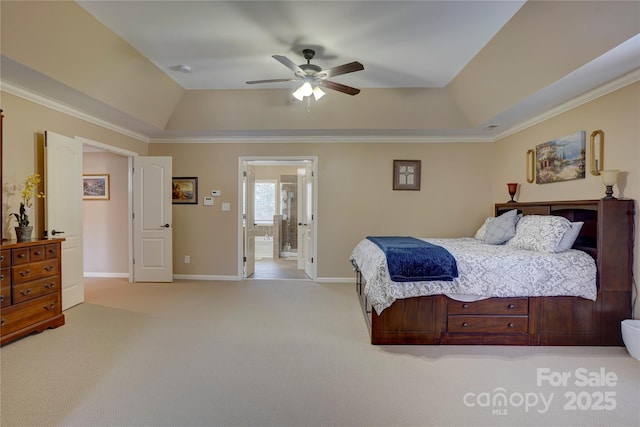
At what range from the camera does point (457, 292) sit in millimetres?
2760

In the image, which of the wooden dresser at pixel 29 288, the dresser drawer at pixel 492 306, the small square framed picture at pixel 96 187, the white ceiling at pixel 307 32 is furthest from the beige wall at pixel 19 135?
the dresser drawer at pixel 492 306

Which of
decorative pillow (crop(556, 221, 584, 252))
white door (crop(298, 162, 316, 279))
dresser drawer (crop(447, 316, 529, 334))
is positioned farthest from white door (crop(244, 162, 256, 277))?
decorative pillow (crop(556, 221, 584, 252))

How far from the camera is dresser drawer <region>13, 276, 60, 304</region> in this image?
2771mm

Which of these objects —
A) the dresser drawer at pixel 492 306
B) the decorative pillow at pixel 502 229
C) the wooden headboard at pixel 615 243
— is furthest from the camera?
the decorative pillow at pixel 502 229

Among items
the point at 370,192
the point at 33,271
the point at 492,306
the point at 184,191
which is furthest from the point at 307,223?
the point at 33,271

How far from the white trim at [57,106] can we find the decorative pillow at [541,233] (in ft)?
17.6

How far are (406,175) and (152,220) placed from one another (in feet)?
13.9

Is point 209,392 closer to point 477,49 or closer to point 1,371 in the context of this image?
point 1,371

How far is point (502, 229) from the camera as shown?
3.80 meters

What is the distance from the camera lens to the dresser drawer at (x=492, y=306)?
2812 mm

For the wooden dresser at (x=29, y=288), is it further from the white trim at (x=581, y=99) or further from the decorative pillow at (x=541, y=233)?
the white trim at (x=581, y=99)

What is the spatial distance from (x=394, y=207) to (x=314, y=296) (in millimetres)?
2027

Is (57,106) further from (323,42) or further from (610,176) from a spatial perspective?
(610,176)

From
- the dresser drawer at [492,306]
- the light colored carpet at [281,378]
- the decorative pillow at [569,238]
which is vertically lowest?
the light colored carpet at [281,378]
